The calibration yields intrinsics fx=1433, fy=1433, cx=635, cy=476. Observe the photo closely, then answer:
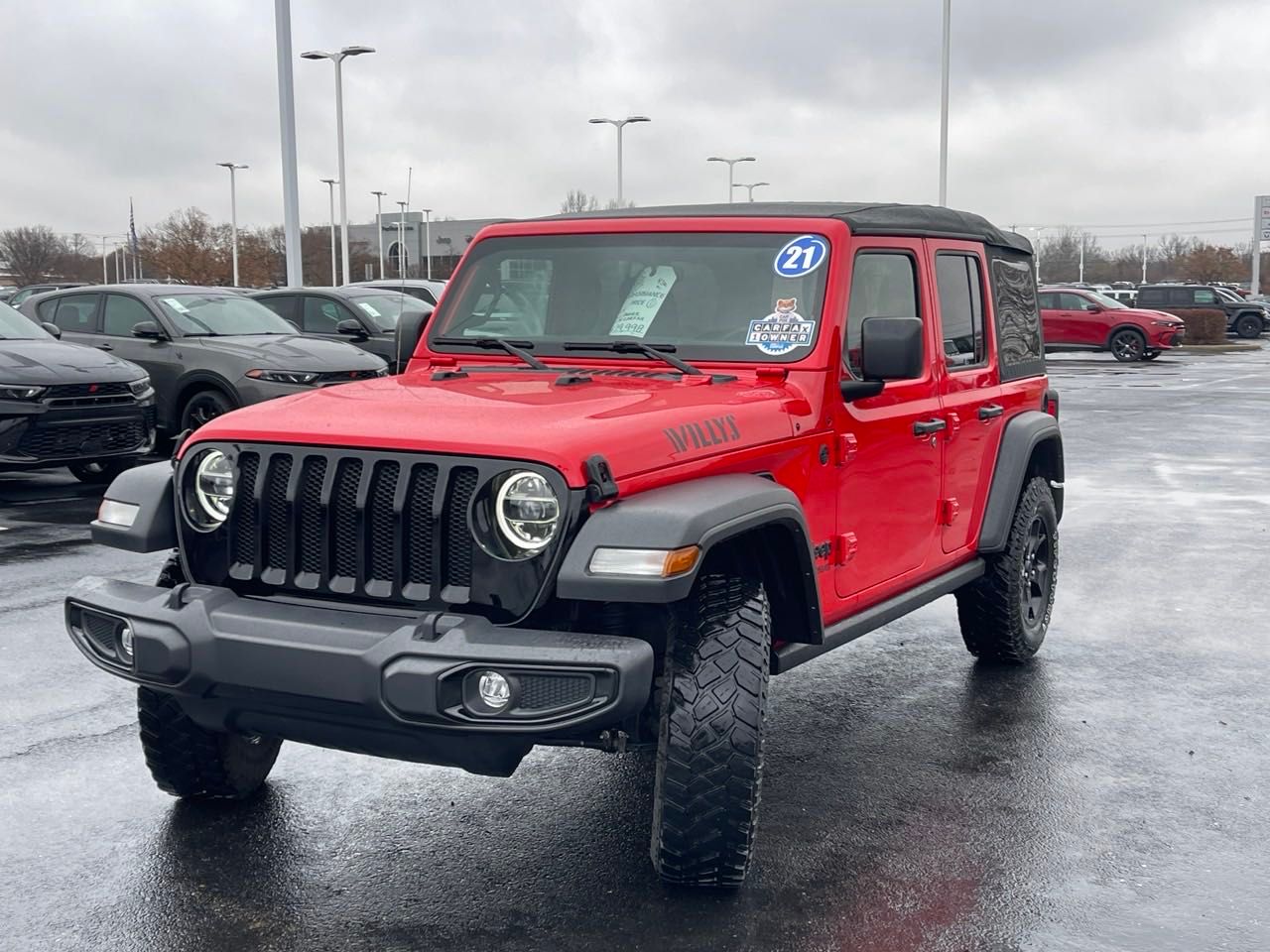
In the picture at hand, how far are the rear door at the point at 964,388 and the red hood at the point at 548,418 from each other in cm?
119

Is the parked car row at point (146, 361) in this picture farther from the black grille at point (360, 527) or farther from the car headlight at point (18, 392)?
the black grille at point (360, 527)

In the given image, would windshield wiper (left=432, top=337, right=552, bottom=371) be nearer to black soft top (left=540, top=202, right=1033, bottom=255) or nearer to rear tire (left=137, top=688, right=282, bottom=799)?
black soft top (left=540, top=202, right=1033, bottom=255)

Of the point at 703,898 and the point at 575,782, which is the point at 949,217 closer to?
the point at 575,782

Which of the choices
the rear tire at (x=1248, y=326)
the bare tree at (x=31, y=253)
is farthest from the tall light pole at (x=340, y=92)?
the bare tree at (x=31, y=253)

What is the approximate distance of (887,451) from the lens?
485cm

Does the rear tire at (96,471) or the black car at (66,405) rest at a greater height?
the black car at (66,405)

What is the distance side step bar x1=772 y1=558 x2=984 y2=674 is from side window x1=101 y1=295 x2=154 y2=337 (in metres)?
9.83

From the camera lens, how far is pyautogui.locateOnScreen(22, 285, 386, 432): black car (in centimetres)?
1248

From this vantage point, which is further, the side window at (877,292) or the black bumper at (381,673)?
the side window at (877,292)

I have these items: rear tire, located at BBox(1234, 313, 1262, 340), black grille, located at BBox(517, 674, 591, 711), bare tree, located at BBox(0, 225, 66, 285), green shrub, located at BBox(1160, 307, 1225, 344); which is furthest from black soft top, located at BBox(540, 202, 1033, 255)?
bare tree, located at BBox(0, 225, 66, 285)

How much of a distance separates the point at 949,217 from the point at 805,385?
1587mm

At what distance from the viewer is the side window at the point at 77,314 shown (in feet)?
45.1

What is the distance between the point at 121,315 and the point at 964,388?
33.3 ft

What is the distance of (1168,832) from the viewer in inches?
172
